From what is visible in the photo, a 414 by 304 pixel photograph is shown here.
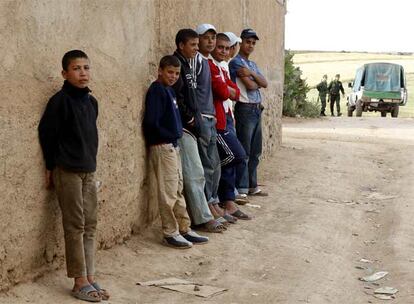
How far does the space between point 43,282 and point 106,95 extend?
1.46 meters

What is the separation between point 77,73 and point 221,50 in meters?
2.69

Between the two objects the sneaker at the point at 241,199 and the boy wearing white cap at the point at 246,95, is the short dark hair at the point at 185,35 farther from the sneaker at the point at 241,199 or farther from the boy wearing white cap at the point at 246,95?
the sneaker at the point at 241,199

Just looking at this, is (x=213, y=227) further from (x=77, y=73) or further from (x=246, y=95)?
(x=77, y=73)

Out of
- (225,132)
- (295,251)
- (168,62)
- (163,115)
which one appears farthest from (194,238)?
(168,62)

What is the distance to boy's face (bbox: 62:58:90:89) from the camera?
4539 millimetres

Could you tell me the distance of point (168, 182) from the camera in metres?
5.91

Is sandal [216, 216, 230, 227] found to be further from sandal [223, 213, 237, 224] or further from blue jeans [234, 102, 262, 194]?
blue jeans [234, 102, 262, 194]

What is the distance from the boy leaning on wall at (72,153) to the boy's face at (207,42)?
217 centimetres

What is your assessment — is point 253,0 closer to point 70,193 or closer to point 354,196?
point 354,196

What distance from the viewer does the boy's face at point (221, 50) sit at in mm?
7004

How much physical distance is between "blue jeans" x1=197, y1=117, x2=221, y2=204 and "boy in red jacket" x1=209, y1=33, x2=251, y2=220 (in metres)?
0.23

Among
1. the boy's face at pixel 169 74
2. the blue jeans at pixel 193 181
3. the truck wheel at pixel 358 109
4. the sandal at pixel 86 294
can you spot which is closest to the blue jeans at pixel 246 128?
the blue jeans at pixel 193 181

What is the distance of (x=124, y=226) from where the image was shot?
19.1ft

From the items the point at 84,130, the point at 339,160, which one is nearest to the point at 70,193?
the point at 84,130
